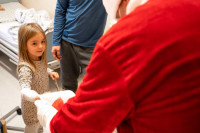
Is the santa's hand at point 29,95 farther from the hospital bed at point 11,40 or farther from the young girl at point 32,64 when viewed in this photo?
the hospital bed at point 11,40

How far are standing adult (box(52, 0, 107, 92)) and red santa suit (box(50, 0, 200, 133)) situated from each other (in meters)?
1.20

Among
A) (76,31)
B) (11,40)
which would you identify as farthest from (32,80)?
(11,40)

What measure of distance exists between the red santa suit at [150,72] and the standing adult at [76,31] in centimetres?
120

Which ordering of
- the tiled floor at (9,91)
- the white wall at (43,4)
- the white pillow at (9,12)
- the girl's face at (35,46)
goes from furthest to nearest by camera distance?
the white wall at (43,4) → the white pillow at (9,12) → the tiled floor at (9,91) → the girl's face at (35,46)

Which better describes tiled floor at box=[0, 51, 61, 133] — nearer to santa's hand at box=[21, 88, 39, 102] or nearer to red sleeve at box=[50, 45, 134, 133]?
santa's hand at box=[21, 88, 39, 102]

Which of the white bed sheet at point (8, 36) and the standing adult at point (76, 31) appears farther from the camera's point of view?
the white bed sheet at point (8, 36)

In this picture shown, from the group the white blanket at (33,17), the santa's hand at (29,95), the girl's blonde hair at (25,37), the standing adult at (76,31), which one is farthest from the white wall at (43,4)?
the santa's hand at (29,95)

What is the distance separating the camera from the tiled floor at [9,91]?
2.32 metres

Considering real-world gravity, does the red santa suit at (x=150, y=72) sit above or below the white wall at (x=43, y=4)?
above

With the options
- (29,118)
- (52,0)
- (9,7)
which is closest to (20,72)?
(29,118)

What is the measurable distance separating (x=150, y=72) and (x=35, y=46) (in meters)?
1.25

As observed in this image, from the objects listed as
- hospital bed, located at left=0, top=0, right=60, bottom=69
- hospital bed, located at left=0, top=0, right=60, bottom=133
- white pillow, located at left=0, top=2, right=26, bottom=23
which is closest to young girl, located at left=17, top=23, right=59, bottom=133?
hospital bed, located at left=0, top=0, right=60, bottom=133

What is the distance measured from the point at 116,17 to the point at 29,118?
1.25 metres

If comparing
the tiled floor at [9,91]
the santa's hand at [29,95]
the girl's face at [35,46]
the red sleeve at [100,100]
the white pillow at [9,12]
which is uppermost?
the red sleeve at [100,100]
